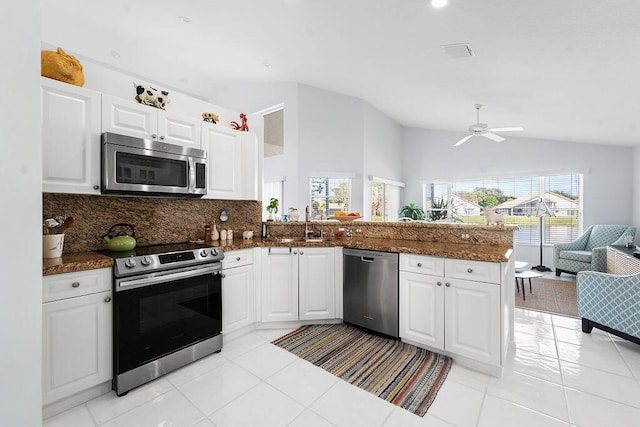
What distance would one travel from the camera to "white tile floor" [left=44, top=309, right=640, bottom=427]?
1.77 metres

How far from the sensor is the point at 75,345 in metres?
1.85

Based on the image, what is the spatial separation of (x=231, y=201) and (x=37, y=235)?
265 centimetres

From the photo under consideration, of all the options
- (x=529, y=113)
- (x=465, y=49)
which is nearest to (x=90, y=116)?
(x=465, y=49)

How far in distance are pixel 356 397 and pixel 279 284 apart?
132 centimetres

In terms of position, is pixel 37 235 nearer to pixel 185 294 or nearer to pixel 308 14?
pixel 185 294

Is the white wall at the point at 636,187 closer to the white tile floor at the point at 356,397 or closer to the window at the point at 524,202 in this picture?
the window at the point at 524,202

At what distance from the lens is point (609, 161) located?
562cm

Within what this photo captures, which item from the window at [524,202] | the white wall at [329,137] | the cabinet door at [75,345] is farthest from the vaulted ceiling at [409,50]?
the cabinet door at [75,345]

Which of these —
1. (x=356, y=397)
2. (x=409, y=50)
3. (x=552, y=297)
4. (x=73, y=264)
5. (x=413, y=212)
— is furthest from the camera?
(x=413, y=212)

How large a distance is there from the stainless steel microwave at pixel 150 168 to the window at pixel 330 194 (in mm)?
3381

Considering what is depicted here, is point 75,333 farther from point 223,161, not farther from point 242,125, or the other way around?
point 242,125

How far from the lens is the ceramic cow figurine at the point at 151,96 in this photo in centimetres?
255

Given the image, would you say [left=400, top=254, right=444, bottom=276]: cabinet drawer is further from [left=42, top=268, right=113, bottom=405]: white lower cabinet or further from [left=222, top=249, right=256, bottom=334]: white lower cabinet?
[left=42, top=268, right=113, bottom=405]: white lower cabinet

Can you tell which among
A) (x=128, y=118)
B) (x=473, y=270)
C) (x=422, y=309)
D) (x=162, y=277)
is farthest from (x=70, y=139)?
(x=473, y=270)
